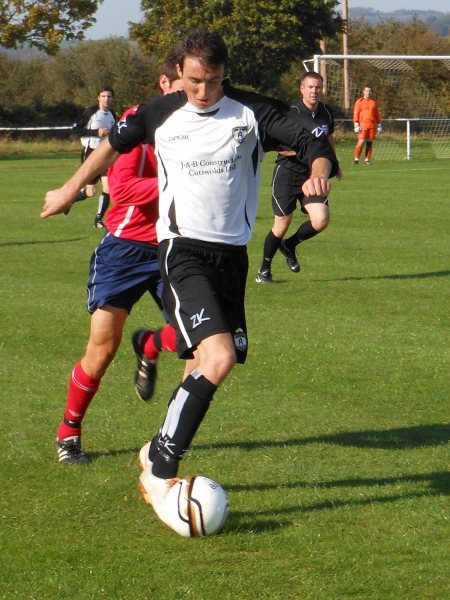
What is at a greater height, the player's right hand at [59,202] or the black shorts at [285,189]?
the player's right hand at [59,202]

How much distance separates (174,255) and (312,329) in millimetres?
4755

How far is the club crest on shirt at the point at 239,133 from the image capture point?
5066 millimetres

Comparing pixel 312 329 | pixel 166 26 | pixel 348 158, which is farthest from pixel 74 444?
pixel 166 26

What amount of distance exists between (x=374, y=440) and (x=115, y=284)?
5.43 feet

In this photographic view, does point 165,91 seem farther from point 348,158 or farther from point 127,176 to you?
point 348,158

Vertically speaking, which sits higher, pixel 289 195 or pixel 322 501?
pixel 322 501

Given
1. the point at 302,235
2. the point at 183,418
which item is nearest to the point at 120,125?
the point at 183,418

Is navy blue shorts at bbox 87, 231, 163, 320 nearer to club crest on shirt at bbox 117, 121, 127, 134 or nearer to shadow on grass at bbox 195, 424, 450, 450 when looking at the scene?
shadow on grass at bbox 195, 424, 450, 450

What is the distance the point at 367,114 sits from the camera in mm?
32562

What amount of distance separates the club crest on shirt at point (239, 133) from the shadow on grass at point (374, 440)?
1.89 metres

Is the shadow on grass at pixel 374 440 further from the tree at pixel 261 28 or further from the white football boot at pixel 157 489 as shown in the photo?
the tree at pixel 261 28

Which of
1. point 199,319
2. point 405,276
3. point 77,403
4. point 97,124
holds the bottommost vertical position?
point 405,276

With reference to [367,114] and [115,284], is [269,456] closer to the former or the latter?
[115,284]

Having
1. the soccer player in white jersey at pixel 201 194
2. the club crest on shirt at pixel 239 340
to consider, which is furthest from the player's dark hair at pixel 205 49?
the club crest on shirt at pixel 239 340
